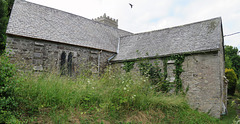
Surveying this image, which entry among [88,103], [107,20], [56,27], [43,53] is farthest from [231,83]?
[107,20]

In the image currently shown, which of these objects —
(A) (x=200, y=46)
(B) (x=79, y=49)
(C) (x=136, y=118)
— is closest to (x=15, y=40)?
(B) (x=79, y=49)

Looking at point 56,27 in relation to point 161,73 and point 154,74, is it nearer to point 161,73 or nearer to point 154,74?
point 154,74

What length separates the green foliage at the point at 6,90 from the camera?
Result: 179 inches

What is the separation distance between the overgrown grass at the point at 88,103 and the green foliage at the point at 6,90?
238 mm

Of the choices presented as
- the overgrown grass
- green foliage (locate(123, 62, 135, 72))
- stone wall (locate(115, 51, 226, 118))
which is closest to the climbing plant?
stone wall (locate(115, 51, 226, 118))

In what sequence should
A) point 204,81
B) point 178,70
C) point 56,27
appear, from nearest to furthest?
point 204,81, point 178,70, point 56,27

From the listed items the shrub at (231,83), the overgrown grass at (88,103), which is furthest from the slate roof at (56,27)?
the shrub at (231,83)

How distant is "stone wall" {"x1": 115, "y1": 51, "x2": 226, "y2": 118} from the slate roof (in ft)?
24.4

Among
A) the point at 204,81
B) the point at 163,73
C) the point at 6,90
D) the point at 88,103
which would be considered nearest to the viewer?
the point at 6,90

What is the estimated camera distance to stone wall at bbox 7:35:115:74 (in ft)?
37.7

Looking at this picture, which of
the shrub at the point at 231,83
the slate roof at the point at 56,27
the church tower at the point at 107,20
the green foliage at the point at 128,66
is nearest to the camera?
the slate roof at the point at 56,27

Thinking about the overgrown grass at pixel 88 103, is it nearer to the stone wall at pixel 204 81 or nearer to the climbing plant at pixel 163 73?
the stone wall at pixel 204 81

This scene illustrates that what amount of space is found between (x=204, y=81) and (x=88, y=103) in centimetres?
763

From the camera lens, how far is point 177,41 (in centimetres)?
1297
